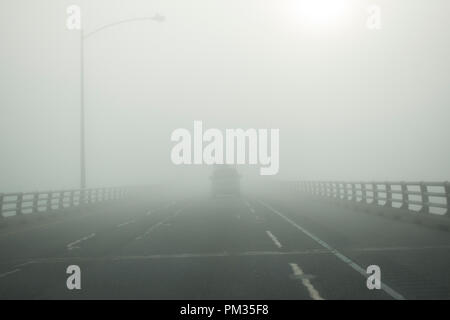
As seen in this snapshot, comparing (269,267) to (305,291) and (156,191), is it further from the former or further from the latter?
(156,191)

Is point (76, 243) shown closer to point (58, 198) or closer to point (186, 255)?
point (186, 255)

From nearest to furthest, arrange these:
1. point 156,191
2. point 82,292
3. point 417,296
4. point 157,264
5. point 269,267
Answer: point 417,296 → point 82,292 → point 269,267 → point 157,264 → point 156,191

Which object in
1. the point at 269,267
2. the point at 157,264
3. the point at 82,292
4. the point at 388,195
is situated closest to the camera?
the point at 82,292

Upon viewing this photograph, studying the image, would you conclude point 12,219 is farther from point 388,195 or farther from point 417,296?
point 417,296

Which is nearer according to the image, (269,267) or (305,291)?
(305,291)

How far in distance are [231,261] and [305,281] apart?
258 centimetres

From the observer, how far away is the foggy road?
331 inches

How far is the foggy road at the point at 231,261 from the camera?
27.6 feet

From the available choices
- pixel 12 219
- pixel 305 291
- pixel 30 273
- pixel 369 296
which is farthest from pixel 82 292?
pixel 12 219

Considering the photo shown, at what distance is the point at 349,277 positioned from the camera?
933 cm

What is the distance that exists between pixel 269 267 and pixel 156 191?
174 feet

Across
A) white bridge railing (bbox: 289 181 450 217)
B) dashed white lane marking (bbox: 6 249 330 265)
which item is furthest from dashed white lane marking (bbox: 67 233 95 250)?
white bridge railing (bbox: 289 181 450 217)

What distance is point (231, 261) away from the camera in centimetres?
1130

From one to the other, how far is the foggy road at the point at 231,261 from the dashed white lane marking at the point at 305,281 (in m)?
0.01
